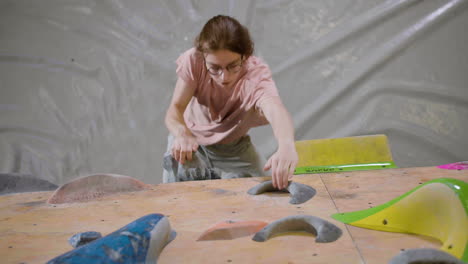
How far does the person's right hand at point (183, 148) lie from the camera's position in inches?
59.7

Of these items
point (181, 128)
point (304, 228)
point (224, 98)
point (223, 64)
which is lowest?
point (304, 228)

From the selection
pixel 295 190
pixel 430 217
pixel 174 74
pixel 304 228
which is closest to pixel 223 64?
pixel 295 190

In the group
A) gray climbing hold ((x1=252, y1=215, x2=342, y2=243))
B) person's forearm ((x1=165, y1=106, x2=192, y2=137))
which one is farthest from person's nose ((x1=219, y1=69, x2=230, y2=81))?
gray climbing hold ((x1=252, y1=215, x2=342, y2=243))

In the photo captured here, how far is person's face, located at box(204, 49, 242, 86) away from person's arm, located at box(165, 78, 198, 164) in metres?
0.21

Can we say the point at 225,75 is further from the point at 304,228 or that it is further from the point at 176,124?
the point at 304,228

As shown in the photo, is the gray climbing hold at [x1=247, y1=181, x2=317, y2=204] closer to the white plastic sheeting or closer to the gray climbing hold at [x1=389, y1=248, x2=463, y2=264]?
the gray climbing hold at [x1=389, y1=248, x2=463, y2=264]

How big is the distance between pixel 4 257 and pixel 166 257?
0.38 m

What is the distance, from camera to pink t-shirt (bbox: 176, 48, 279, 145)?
5.23 ft

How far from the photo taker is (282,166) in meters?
1.22

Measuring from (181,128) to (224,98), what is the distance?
9.4 inches

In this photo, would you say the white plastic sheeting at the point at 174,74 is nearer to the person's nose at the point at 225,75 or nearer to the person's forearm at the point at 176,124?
the person's forearm at the point at 176,124

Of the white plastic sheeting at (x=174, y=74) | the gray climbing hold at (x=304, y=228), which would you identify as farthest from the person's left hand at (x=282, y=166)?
the white plastic sheeting at (x=174, y=74)

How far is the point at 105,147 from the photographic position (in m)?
2.90

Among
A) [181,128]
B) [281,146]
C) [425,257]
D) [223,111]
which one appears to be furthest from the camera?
[223,111]
